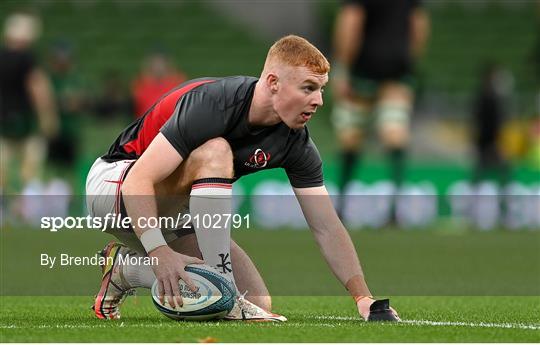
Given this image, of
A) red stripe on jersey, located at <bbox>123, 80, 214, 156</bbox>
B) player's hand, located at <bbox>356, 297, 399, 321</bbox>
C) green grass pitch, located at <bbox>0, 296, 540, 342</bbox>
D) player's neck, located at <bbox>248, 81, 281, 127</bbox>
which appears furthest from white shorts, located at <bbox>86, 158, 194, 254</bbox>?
player's hand, located at <bbox>356, 297, 399, 321</bbox>

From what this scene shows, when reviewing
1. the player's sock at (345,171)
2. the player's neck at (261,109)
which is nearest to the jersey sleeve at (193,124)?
the player's neck at (261,109)

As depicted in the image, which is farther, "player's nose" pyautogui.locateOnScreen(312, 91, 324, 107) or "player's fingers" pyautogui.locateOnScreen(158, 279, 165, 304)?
"player's nose" pyautogui.locateOnScreen(312, 91, 324, 107)

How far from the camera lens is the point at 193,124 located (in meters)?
5.21

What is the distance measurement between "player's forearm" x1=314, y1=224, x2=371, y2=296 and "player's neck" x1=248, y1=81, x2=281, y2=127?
2.12 ft

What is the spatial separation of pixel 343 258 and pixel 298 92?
0.88 m

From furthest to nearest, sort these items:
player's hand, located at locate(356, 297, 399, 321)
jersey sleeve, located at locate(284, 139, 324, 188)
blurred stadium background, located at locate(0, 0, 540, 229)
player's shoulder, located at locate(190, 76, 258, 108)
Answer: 1. blurred stadium background, located at locate(0, 0, 540, 229)
2. jersey sleeve, located at locate(284, 139, 324, 188)
3. player's hand, located at locate(356, 297, 399, 321)
4. player's shoulder, located at locate(190, 76, 258, 108)

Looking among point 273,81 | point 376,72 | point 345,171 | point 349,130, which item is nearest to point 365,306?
point 273,81

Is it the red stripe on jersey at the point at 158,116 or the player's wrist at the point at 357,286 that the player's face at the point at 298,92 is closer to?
the red stripe on jersey at the point at 158,116

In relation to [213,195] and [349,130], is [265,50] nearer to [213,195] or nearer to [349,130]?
[349,130]

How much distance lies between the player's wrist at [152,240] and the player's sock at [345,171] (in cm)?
721

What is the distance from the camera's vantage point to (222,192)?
518 cm

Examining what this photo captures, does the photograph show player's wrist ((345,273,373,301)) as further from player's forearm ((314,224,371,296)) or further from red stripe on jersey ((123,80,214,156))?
red stripe on jersey ((123,80,214,156))

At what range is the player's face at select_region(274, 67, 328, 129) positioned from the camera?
5219mm

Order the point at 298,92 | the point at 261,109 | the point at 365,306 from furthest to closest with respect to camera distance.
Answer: the point at 365,306 → the point at 261,109 → the point at 298,92
